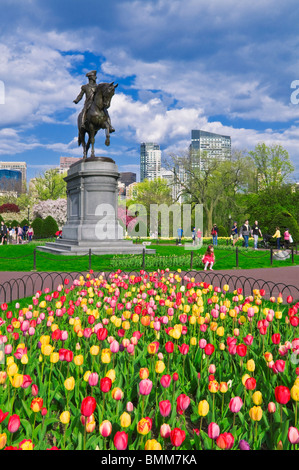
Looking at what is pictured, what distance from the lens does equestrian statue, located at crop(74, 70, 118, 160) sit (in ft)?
70.3

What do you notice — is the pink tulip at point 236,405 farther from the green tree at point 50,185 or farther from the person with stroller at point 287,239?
the green tree at point 50,185

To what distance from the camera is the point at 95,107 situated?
21.6 meters

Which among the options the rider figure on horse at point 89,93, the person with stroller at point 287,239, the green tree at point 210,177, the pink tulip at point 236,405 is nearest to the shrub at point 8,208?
the green tree at point 210,177

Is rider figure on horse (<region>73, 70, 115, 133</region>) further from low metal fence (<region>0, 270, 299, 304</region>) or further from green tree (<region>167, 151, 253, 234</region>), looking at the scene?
green tree (<region>167, 151, 253, 234</region>)

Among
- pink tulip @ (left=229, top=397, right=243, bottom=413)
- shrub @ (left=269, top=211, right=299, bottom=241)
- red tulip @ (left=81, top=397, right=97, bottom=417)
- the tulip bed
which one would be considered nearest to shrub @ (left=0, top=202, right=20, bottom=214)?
shrub @ (left=269, top=211, right=299, bottom=241)

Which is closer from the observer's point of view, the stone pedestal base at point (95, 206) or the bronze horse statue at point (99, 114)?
the stone pedestal base at point (95, 206)

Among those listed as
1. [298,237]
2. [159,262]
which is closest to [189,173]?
[298,237]

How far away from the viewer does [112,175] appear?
2103 cm

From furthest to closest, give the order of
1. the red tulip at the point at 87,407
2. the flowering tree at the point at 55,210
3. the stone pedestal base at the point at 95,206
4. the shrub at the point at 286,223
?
the flowering tree at the point at 55,210
the shrub at the point at 286,223
the stone pedestal base at the point at 95,206
the red tulip at the point at 87,407

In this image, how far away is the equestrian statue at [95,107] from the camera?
844 inches

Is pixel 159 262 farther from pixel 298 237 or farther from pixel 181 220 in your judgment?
pixel 181 220

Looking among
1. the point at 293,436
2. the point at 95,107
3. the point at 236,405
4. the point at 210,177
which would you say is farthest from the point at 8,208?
the point at 293,436

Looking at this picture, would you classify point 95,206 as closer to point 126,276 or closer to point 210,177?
point 126,276
